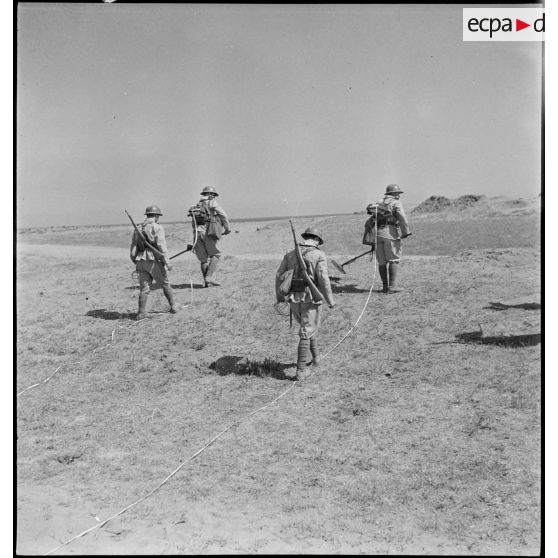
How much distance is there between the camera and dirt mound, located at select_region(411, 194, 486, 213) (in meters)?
33.2

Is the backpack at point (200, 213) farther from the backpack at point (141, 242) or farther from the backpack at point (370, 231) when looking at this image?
the backpack at point (370, 231)

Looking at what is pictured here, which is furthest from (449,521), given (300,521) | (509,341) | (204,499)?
(509,341)

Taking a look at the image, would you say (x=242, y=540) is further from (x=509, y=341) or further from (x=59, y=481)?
(x=509, y=341)

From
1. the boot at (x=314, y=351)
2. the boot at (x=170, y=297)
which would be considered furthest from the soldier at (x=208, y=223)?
the boot at (x=314, y=351)

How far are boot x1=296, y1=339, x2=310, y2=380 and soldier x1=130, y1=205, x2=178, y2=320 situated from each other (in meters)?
3.78

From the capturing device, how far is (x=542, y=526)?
455cm

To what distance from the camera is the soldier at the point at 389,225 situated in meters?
11.0

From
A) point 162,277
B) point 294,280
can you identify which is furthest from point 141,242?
point 294,280

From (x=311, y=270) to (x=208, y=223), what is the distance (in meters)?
5.85

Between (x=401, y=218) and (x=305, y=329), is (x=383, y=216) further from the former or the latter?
(x=305, y=329)

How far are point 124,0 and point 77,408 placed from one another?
Answer: 15.3 ft

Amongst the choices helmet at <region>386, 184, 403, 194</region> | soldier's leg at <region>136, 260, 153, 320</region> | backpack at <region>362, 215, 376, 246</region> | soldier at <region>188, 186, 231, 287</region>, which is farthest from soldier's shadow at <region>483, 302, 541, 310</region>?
soldier's leg at <region>136, 260, 153, 320</region>

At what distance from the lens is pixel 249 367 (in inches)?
319

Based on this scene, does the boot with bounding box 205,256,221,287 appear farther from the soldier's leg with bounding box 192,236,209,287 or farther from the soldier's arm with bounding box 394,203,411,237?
the soldier's arm with bounding box 394,203,411,237
